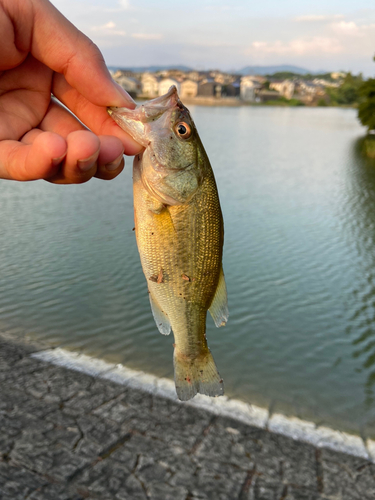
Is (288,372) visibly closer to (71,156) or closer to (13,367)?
(13,367)

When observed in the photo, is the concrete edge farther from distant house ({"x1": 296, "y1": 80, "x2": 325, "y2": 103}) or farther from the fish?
distant house ({"x1": 296, "y1": 80, "x2": 325, "y2": 103})

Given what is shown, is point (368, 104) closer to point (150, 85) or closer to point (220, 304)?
point (220, 304)

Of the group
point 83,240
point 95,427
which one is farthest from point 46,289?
point 95,427

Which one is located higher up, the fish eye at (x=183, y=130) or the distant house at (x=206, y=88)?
the fish eye at (x=183, y=130)

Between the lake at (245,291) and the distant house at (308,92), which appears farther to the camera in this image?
the distant house at (308,92)

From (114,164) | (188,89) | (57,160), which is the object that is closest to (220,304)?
(114,164)

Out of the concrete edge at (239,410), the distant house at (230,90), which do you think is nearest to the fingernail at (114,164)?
the concrete edge at (239,410)

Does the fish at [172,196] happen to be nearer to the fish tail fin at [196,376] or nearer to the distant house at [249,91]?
the fish tail fin at [196,376]

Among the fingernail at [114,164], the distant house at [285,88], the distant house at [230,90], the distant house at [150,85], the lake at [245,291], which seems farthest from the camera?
the distant house at [285,88]
